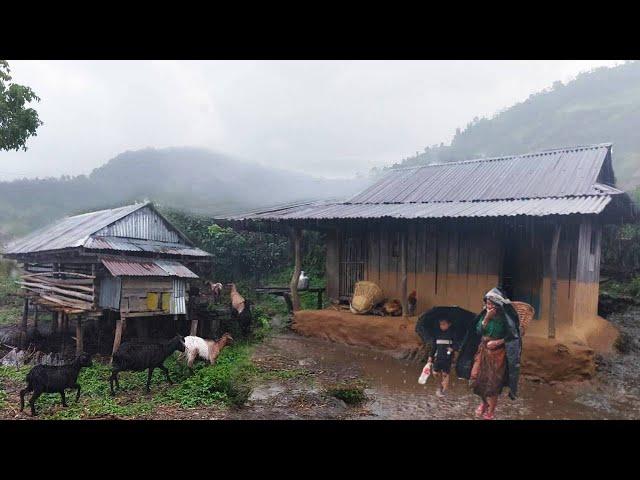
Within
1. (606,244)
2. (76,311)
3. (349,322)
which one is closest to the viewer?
(349,322)

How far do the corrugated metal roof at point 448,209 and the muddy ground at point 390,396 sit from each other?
2620mm

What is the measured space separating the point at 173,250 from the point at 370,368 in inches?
224

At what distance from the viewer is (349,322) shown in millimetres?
9102

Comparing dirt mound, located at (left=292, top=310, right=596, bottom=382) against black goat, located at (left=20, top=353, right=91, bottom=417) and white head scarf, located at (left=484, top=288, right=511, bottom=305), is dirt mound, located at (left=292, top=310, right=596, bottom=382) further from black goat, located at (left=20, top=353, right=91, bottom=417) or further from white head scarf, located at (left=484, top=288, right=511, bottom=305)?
black goat, located at (left=20, top=353, right=91, bottom=417)

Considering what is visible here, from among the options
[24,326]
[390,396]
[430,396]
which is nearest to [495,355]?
[430,396]

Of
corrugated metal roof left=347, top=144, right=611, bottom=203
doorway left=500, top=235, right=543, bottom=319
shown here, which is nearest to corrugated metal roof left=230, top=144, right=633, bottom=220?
corrugated metal roof left=347, top=144, right=611, bottom=203

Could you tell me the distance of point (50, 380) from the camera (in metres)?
5.88

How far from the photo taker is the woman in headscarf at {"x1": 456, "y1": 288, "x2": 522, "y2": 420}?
520 centimetres

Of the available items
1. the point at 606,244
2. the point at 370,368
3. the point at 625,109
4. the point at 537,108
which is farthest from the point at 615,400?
the point at 537,108

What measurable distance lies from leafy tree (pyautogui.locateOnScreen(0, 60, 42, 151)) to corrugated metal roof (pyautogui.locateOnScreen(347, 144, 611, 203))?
20.9ft

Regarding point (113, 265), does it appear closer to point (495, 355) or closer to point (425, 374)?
point (425, 374)

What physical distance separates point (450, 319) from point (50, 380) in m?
5.50

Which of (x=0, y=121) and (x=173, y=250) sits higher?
(x=0, y=121)

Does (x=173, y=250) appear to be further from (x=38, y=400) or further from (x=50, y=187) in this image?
(x=38, y=400)
